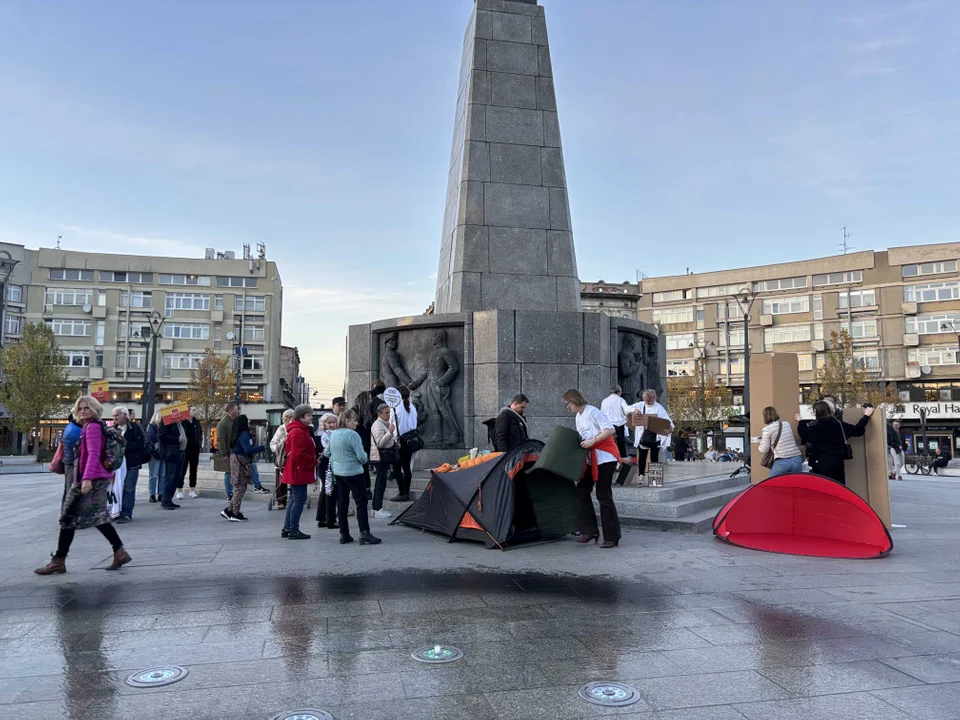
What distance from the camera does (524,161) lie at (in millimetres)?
13977

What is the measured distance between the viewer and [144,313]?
61500 mm

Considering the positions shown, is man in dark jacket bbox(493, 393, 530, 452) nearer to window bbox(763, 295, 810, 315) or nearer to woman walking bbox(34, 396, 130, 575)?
woman walking bbox(34, 396, 130, 575)

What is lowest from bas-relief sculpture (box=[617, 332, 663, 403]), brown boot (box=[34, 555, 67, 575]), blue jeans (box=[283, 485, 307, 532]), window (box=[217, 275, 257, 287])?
brown boot (box=[34, 555, 67, 575])

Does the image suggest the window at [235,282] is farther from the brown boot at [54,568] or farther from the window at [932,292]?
the brown boot at [54,568]

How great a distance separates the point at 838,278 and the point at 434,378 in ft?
179

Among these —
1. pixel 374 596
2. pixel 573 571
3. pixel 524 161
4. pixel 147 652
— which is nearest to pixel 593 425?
pixel 573 571

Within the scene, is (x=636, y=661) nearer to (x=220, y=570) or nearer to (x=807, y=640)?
(x=807, y=640)

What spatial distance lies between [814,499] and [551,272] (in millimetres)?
6970

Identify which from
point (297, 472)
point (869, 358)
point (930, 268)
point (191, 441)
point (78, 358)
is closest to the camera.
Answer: point (297, 472)

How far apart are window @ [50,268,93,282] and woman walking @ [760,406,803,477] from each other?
210 ft

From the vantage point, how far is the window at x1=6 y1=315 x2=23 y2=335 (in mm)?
56894

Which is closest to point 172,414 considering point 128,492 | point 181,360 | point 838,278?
point 128,492

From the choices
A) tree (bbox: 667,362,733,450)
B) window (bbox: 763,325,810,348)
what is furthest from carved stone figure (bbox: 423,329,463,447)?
window (bbox: 763,325,810,348)

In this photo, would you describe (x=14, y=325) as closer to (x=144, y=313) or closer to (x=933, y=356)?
(x=144, y=313)
